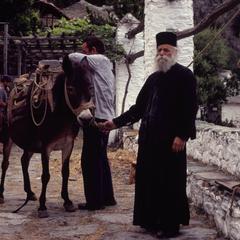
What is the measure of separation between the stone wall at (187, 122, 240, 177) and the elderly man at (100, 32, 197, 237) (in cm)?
108

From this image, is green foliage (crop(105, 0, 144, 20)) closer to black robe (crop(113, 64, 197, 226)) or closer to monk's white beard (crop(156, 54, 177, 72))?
monk's white beard (crop(156, 54, 177, 72))

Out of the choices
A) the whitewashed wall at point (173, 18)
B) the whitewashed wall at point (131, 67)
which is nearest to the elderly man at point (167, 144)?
the whitewashed wall at point (173, 18)

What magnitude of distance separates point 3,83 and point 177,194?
29.6 feet

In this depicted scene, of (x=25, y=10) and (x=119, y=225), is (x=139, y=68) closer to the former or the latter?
(x=119, y=225)

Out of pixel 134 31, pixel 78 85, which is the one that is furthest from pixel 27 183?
pixel 134 31

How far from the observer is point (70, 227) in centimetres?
610

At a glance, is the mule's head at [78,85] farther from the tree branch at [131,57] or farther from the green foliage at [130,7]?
the green foliage at [130,7]

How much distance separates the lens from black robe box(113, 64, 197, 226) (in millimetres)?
5637

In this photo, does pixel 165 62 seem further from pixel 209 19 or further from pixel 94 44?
pixel 209 19

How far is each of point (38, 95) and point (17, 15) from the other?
18.7m

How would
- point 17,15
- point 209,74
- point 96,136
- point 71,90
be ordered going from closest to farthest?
point 71,90, point 96,136, point 209,74, point 17,15

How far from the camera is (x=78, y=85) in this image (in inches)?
249

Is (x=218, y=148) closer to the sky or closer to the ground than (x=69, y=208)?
closer to the sky

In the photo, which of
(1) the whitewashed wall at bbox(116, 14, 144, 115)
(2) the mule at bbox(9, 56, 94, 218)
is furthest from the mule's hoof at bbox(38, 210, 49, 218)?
(1) the whitewashed wall at bbox(116, 14, 144, 115)
